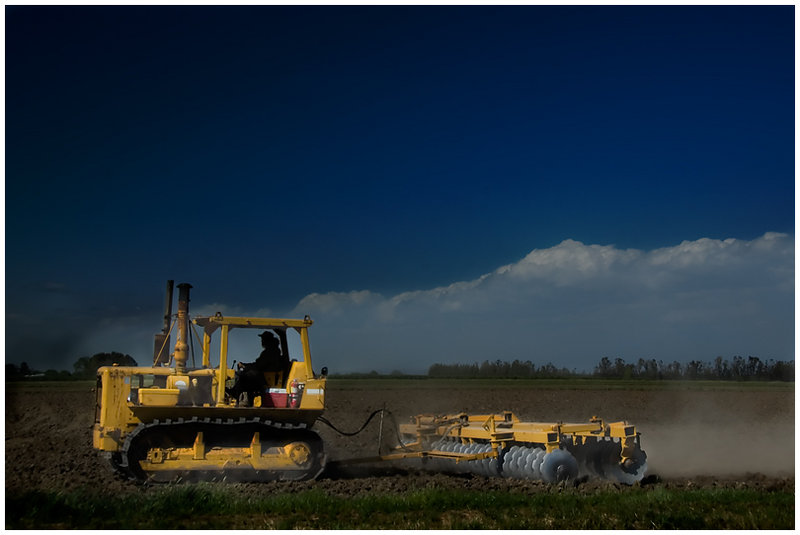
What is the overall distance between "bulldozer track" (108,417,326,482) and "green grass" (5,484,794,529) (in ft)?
3.96

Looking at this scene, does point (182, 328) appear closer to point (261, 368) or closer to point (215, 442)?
point (261, 368)

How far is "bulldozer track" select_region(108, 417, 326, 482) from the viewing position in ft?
44.5

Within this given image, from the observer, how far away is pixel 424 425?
59.3ft

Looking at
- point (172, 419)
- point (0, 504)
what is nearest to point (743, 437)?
point (172, 419)

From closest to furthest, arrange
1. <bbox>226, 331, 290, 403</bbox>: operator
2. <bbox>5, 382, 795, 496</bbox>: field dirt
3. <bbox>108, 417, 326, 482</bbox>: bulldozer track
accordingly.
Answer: <bbox>108, 417, 326, 482</bbox>: bulldozer track < <bbox>5, 382, 795, 496</bbox>: field dirt < <bbox>226, 331, 290, 403</bbox>: operator

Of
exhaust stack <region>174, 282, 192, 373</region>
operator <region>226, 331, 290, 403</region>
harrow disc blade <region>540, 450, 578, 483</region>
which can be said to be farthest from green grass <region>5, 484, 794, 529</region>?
exhaust stack <region>174, 282, 192, 373</region>

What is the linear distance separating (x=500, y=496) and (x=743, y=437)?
1660 centimetres

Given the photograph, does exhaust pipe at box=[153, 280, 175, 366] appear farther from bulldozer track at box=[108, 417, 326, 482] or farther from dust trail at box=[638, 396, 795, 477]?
dust trail at box=[638, 396, 795, 477]

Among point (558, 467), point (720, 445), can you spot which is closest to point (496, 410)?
point (720, 445)

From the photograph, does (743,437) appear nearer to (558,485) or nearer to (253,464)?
(558,485)

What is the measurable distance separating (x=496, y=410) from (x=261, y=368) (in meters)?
21.2

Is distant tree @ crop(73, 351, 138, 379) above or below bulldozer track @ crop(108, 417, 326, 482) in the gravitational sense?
above

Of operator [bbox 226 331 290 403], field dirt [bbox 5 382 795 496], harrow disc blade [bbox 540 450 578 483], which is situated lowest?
field dirt [bbox 5 382 795 496]

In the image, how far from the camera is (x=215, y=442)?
14133 millimetres
